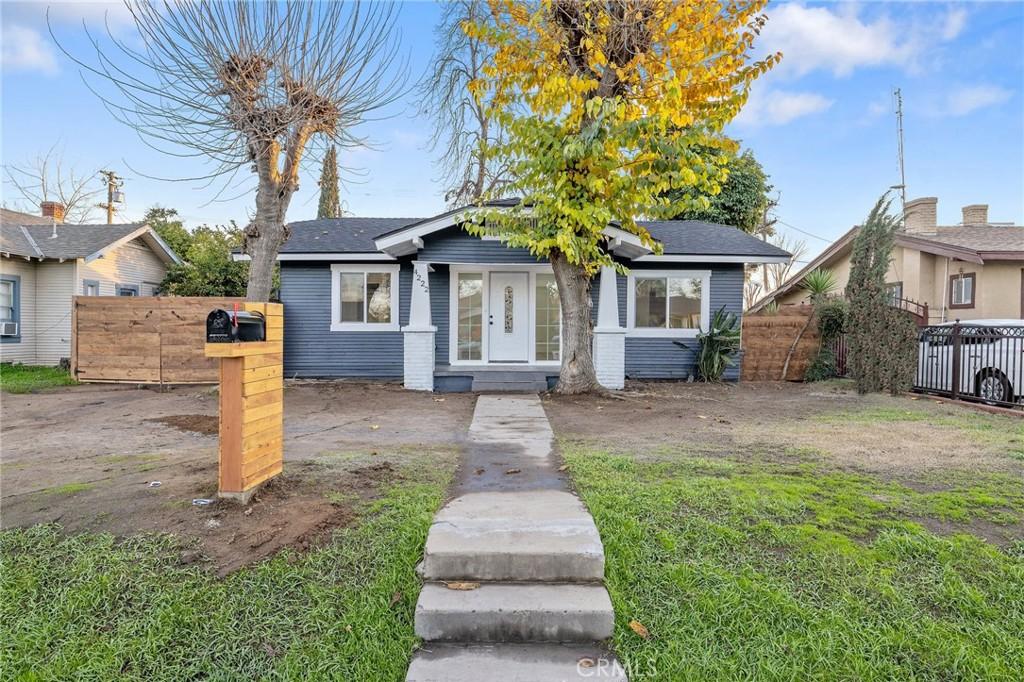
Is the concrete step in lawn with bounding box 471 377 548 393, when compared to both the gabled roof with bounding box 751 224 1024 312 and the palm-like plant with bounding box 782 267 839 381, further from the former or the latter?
the gabled roof with bounding box 751 224 1024 312

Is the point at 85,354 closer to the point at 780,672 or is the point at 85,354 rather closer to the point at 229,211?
the point at 229,211

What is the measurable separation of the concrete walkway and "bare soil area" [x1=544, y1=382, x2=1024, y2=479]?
7.50 ft

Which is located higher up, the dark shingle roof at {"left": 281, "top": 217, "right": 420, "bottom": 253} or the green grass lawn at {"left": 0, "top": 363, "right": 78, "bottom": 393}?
the dark shingle roof at {"left": 281, "top": 217, "right": 420, "bottom": 253}

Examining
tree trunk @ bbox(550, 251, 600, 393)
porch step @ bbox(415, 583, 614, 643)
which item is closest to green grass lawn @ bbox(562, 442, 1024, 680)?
porch step @ bbox(415, 583, 614, 643)

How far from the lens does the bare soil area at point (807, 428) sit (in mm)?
5084

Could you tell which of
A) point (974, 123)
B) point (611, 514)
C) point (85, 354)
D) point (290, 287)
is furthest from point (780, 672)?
point (974, 123)

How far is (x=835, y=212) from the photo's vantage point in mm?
23844

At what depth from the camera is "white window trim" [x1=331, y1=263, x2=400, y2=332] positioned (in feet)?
39.4

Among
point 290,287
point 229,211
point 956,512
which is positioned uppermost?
point 229,211

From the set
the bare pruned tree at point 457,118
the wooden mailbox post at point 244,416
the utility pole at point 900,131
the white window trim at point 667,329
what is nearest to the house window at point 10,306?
the bare pruned tree at point 457,118

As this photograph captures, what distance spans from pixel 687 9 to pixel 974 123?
1168 cm

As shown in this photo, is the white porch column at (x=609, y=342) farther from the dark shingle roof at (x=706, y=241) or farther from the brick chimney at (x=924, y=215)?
the brick chimney at (x=924, y=215)

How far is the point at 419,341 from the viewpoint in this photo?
10.5 metres


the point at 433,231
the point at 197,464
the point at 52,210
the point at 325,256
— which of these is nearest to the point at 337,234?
the point at 325,256
